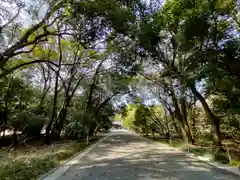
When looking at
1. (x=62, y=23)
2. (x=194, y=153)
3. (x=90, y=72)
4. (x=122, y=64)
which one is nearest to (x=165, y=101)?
(x=90, y=72)

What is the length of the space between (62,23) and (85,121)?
941 centimetres

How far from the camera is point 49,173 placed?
22.4 ft

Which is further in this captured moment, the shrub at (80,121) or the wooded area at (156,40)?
the shrub at (80,121)

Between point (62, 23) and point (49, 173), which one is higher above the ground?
point (62, 23)

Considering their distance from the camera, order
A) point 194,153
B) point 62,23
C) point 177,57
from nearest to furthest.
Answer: point 62,23, point 194,153, point 177,57

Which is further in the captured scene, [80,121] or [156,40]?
[80,121]

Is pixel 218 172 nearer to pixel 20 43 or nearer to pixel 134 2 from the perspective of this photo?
pixel 134 2

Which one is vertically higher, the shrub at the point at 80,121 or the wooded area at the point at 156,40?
the wooded area at the point at 156,40

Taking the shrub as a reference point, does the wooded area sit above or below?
above

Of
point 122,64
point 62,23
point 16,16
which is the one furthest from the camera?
point 122,64

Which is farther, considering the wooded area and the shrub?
the shrub

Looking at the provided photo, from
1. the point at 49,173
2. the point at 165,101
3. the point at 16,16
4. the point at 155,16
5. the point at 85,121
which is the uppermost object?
the point at 155,16

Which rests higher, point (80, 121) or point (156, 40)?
point (156, 40)

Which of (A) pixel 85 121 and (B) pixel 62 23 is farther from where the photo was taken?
(A) pixel 85 121
